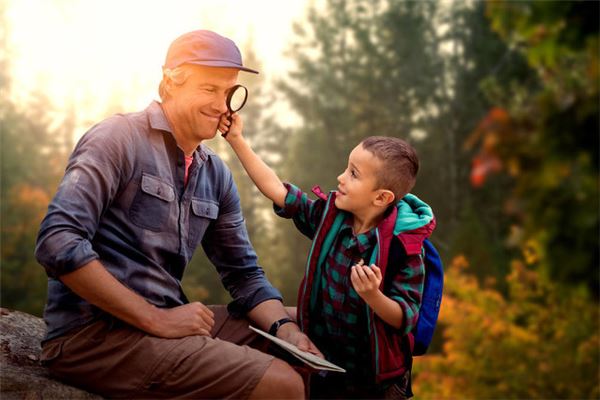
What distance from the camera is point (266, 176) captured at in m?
3.53

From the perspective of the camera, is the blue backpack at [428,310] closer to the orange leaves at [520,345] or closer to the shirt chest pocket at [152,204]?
the shirt chest pocket at [152,204]

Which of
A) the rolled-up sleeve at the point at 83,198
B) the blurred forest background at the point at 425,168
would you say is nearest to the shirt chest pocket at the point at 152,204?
the rolled-up sleeve at the point at 83,198

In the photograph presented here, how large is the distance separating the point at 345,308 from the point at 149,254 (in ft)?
2.87

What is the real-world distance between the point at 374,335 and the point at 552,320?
12.2 m

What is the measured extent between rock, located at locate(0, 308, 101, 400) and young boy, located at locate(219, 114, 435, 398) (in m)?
1.04

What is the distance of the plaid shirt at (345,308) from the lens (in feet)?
11.1

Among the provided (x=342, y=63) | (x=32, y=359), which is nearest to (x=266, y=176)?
(x=32, y=359)

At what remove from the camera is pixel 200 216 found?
137 inches

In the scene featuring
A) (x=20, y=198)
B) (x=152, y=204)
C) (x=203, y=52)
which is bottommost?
(x=20, y=198)

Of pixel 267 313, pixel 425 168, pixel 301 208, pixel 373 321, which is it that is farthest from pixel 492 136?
pixel 425 168

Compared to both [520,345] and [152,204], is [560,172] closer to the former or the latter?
[152,204]

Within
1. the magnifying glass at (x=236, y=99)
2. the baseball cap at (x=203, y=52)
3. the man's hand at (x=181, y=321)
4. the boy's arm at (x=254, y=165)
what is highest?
the baseball cap at (x=203, y=52)

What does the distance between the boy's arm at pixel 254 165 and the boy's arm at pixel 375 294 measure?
0.62 m

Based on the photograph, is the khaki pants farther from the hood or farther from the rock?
the hood
